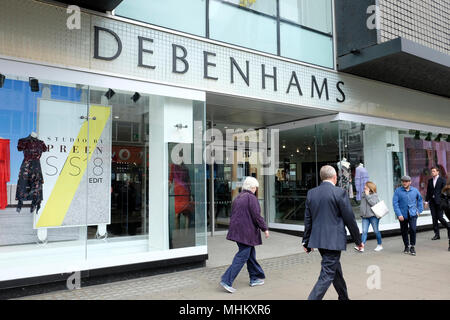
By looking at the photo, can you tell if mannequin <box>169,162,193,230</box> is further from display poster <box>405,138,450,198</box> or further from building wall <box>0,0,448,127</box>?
display poster <box>405,138,450,198</box>

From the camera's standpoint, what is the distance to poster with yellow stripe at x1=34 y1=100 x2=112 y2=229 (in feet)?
20.4

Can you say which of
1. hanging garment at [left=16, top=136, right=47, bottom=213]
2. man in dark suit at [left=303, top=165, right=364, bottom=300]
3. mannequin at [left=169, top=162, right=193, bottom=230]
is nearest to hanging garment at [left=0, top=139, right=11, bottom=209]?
hanging garment at [left=16, top=136, right=47, bottom=213]

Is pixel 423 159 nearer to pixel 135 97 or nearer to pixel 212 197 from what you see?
pixel 212 197

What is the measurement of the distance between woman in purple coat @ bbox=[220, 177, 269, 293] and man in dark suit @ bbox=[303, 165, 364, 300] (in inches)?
45.4

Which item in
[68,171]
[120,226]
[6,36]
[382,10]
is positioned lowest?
[120,226]

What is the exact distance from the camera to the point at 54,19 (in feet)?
18.2

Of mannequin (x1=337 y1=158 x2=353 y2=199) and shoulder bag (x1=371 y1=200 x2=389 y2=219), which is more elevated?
mannequin (x1=337 y1=158 x2=353 y2=199)

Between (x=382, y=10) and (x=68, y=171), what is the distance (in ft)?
25.6

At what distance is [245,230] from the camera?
5250mm

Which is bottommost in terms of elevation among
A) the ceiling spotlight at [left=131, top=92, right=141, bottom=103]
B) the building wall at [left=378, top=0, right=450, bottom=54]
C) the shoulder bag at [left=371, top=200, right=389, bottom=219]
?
the shoulder bag at [left=371, top=200, right=389, bottom=219]

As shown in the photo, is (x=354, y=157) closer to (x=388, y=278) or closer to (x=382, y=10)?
(x=382, y=10)

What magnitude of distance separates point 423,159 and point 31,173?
37.7ft

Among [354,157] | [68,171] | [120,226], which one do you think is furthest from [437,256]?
[68,171]
